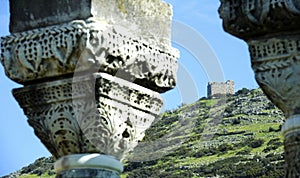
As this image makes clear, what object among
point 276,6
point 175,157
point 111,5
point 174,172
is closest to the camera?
point 276,6

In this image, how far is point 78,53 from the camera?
7832 mm

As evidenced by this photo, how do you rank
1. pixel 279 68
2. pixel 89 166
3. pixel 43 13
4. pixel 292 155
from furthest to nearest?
pixel 43 13
pixel 89 166
pixel 279 68
pixel 292 155

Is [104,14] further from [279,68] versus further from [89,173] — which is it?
[279,68]

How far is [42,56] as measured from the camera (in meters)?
7.99

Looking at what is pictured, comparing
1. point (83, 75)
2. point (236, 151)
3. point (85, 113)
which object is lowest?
point (236, 151)

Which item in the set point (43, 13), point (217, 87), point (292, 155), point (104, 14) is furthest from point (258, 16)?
point (217, 87)

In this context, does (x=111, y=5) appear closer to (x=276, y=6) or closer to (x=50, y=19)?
(x=50, y=19)

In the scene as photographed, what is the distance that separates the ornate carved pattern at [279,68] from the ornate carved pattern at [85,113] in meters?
1.12

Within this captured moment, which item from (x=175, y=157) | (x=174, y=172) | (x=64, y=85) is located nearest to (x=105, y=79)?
(x=64, y=85)

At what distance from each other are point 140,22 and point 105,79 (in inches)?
33.0

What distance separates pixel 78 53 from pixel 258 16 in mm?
1495

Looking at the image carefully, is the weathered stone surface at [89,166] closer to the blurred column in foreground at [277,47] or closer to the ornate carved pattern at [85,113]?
the ornate carved pattern at [85,113]

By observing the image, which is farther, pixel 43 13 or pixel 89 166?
pixel 43 13

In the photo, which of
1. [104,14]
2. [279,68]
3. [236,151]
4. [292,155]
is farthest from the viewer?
[236,151]
